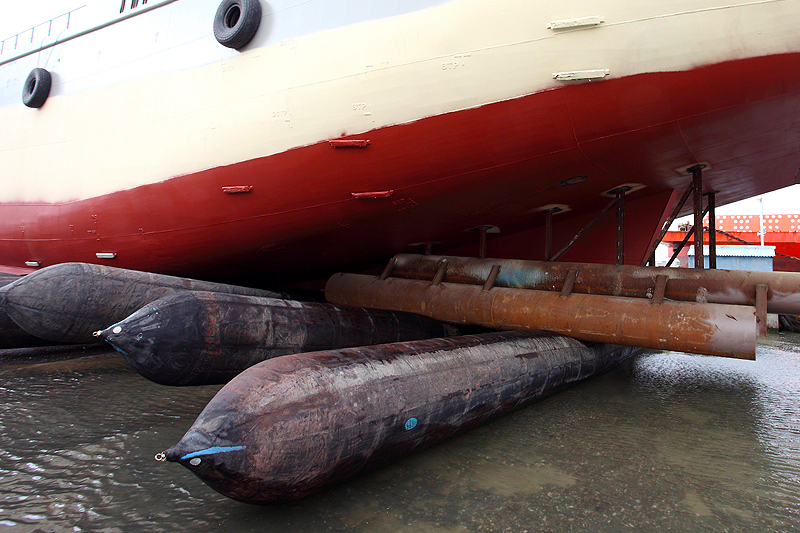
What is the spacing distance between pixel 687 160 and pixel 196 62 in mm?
5114

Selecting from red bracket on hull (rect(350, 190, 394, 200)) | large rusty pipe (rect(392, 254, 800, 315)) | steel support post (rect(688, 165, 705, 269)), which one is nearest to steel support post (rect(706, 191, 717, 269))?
steel support post (rect(688, 165, 705, 269))

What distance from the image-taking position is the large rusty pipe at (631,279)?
394cm

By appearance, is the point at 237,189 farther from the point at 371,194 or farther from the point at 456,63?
the point at 456,63

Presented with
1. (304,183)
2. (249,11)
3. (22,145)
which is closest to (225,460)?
(304,183)

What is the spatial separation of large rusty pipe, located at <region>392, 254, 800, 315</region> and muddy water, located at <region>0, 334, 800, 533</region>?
0.95 m

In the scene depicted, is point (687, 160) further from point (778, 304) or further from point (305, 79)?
point (305, 79)

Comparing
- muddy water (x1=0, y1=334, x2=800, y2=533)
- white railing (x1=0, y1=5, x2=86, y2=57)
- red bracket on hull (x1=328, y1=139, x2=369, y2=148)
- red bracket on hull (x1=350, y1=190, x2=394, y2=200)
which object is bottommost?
muddy water (x1=0, y1=334, x2=800, y2=533)

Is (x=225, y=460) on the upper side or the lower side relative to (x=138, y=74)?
lower

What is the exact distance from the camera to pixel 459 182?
4.23m

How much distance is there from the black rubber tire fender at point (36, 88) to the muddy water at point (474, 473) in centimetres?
443

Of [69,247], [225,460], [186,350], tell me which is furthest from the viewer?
[69,247]

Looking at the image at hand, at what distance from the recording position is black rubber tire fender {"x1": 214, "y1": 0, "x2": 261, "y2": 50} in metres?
4.54

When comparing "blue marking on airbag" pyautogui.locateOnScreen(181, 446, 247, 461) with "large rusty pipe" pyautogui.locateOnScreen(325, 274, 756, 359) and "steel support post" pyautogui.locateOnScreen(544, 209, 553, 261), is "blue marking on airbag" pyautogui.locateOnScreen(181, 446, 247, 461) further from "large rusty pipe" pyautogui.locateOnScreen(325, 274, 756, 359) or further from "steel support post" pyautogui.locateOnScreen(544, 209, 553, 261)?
"steel support post" pyautogui.locateOnScreen(544, 209, 553, 261)

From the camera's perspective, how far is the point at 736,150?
4242 millimetres
